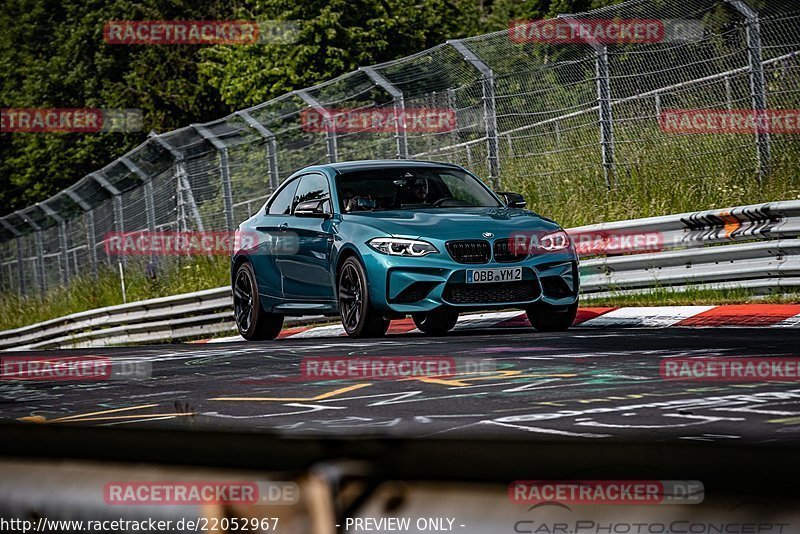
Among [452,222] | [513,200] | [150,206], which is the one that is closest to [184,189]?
[150,206]

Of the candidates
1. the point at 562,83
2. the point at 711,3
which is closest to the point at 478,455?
the point at 711,3

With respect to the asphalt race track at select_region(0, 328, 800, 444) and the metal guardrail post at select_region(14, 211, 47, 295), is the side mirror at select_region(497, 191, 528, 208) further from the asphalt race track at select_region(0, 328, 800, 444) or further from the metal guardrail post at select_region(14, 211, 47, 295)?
the metal guardrail post at select_region(14, 211, 47, 295)

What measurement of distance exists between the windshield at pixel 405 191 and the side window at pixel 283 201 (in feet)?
3.26

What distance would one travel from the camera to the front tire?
10320 millimetres

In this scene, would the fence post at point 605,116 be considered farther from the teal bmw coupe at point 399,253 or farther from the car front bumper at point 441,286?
the car front bumper at point 441,286

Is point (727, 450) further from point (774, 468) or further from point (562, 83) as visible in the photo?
point (562, 83)

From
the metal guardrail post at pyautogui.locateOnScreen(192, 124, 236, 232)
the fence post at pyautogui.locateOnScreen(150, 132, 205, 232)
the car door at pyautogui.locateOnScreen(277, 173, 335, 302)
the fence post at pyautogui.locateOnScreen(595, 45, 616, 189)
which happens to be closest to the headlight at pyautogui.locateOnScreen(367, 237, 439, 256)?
the car door at pyautogui.locateOnScreen(277, 173, 335, 302)

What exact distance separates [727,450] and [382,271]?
844 centimetres

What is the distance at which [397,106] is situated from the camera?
17.3 metres

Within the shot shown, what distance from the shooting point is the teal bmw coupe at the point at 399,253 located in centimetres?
1005

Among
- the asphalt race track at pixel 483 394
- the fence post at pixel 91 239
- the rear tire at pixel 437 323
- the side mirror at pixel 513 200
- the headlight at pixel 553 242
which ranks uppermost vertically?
the fence post at pixel 91 239

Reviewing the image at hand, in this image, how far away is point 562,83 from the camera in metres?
15.8

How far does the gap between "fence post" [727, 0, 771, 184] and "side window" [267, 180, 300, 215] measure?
4889mm

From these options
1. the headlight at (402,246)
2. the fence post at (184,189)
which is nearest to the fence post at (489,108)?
the headlight at (402,246)
